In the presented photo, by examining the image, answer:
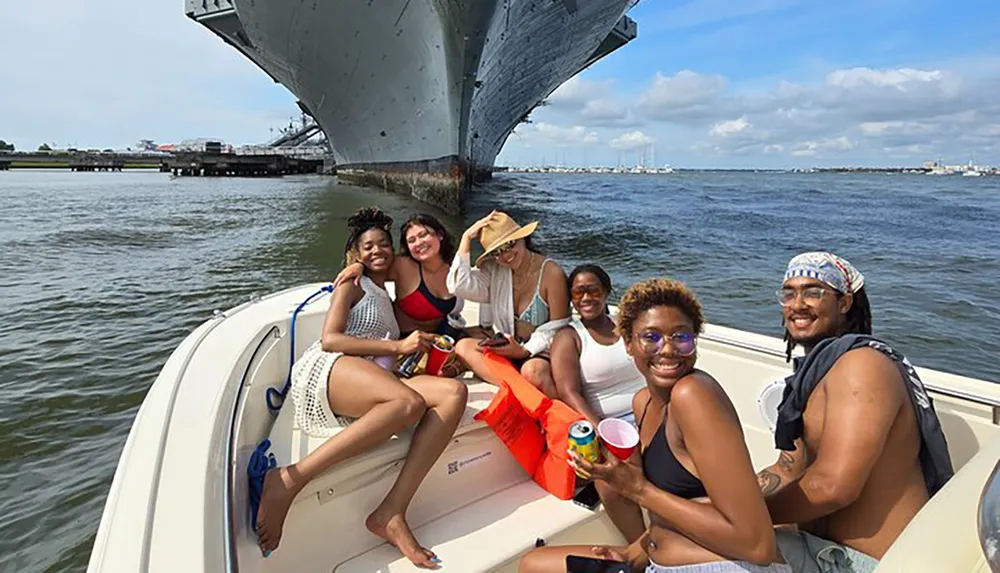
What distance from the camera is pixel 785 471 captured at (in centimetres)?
183

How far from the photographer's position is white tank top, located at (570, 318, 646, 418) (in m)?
2.86

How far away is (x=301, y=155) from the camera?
76500 mm

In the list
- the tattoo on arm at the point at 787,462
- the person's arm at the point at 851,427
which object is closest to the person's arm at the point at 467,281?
the tattoo on arm at the point at 787,462

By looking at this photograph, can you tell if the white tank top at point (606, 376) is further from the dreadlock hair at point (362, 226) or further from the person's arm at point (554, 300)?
the dreadlock hair at point (362, 226)

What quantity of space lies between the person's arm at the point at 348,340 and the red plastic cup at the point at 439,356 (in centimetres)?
11

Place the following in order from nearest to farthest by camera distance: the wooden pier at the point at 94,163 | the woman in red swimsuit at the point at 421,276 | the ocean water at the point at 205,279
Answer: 1. the woman in red swimsuit at the point at 421,276
2. the ocean water at the point at 205,279
3. the wooden pier at the point at 94,163

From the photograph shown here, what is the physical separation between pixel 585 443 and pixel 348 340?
1475mm

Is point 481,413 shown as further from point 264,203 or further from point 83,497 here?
point 264,203

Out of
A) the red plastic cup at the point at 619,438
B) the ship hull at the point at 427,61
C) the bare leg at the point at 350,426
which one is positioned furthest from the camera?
the ship hull at the point at 427,61

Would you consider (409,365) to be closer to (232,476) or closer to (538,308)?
(538,308)

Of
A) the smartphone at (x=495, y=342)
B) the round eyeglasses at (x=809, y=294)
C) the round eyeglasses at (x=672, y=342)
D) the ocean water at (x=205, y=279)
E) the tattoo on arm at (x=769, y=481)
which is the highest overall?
the round eyeglasses at (x=809, y=294)

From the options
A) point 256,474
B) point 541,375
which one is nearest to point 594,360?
point 541,375

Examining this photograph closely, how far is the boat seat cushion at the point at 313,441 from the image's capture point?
235cm

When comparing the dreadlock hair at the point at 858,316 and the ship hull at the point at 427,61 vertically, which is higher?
the ship hull at the point at 427,61
